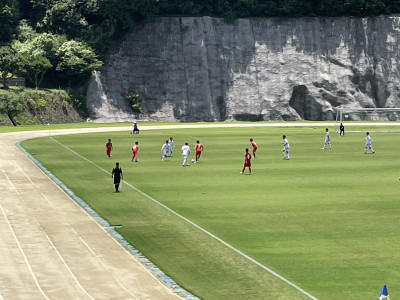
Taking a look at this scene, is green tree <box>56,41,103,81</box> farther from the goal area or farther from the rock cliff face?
the goal area

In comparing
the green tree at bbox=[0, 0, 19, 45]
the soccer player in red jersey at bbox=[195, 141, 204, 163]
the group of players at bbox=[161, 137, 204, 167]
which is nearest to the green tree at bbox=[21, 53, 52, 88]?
the green tree at bbox=[0, 0, 19, 45]

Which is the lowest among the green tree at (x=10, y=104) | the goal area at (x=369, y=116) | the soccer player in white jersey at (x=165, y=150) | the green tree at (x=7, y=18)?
the goal area at (x=369, y=116)

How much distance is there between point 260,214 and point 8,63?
273 feet

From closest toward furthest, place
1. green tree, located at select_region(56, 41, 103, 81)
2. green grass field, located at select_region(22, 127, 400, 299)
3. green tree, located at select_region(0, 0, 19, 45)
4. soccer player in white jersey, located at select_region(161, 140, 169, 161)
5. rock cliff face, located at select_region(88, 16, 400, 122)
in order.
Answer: green grass field, located at select_region(22, 127, 400, 299)
soccer player in white jersey, located at select_region(161, 140, 169, 161)
green tree, located at select_region(56, 41, 103, 81)
green tree, located at select_region(0, 0, 19, 45)
rock cliff face, located at select_region(88, 16, 400, 122)

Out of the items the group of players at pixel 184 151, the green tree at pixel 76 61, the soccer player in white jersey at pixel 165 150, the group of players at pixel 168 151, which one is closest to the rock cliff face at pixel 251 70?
the green tree at pixel 76 61

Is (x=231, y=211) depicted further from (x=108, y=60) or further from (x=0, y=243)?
(x=108, y=60)

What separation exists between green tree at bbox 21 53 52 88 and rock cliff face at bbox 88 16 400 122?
7807 mm

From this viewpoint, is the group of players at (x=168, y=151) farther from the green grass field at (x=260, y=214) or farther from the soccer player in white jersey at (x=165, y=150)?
the green grass field at (x=260, y=214)

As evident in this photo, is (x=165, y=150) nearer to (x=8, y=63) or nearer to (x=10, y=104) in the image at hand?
(x=10, y=104)

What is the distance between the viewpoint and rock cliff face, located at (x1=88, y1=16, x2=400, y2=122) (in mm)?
127562

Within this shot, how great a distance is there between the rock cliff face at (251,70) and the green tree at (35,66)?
7807mm

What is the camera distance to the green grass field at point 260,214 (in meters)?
26.1

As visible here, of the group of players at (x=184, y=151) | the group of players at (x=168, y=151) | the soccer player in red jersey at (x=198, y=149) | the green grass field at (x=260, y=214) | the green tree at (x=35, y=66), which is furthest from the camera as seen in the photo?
the green tree at (x=35, y=66)

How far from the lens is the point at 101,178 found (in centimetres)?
5194
